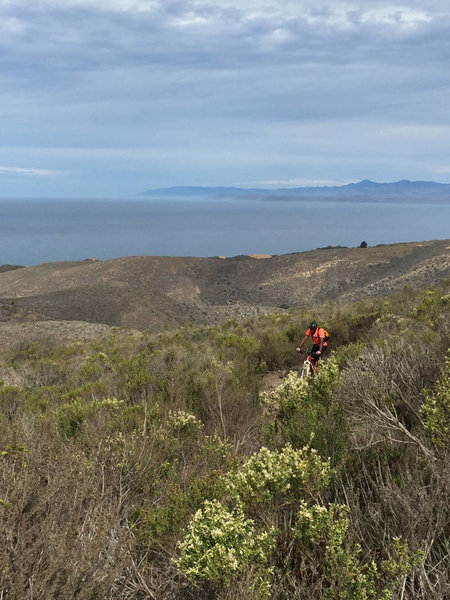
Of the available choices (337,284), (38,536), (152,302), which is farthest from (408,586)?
(337,284)

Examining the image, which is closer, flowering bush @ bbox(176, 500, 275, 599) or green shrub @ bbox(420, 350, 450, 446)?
flowering bush @ bbox(176, 500, 275, 599)

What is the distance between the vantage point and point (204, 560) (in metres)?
2.41

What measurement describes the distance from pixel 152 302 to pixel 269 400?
143ft

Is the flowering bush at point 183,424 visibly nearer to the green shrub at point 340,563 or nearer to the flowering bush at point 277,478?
the flowering bush at point 277,478

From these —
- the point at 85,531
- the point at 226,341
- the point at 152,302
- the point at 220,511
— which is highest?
the point at 220,511

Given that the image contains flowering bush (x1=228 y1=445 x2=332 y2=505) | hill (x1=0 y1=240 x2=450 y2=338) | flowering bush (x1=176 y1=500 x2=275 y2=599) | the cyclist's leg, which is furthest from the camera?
hill (x1=0 y1=240 x2=450 y2=338)

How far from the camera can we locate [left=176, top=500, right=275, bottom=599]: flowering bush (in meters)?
2.36

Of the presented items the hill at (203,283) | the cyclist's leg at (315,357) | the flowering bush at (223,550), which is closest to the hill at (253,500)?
the flowering bush at (223,550)

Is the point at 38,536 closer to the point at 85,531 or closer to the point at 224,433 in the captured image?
the point at 85,531

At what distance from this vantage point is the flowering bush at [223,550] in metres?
2.36

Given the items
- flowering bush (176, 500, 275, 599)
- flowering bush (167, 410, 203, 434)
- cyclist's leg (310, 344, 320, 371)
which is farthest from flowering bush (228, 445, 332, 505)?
cyclist's leg (310, 344, 320, 371)

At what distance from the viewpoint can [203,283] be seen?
6353cm

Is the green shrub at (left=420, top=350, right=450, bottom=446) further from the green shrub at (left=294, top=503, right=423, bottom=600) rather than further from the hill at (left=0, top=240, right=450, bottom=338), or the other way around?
the hill at (left=0, top=240, right=450, bottom=338)

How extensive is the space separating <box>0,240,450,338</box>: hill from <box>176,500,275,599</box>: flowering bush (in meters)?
35.2
